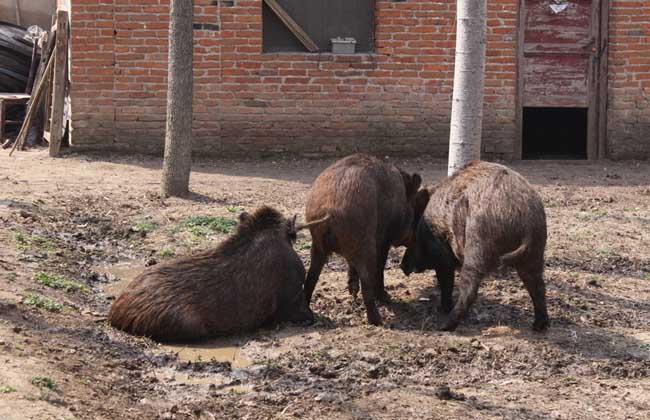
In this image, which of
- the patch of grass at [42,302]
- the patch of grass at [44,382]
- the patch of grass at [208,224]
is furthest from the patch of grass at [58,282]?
the patch of grass at [44,382]

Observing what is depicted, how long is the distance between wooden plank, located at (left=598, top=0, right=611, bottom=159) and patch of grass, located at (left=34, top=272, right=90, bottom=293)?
348 inches

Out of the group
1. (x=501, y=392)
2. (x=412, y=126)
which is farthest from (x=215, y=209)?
(x=501, y=392)

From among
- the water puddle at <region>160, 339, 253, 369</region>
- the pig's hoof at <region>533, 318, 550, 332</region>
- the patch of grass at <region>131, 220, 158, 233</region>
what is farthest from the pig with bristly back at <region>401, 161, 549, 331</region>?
the patch of grass at <region>131, 220, 158, 233</region>

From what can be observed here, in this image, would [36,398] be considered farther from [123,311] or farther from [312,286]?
[312,286]

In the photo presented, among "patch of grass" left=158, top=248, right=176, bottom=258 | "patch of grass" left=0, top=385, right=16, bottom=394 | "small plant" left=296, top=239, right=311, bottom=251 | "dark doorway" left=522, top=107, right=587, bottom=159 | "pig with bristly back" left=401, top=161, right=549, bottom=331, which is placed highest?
"dark doorway" left=522, top=107, right=587, bottom=159

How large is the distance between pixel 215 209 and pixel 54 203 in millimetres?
1647

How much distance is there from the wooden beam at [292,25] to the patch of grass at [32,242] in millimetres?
5849

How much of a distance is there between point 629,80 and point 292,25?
4.65m

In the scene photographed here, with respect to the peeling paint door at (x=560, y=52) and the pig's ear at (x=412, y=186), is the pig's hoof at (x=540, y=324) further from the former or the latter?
the peeling paint door at (x=560, y=52)

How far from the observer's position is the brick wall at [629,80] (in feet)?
46.7

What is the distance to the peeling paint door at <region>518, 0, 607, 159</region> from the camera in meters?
14.2

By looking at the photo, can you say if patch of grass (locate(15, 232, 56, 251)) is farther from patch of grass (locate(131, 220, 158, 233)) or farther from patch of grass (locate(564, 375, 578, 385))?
patch of grass (locate(564, 375, 578, 385))

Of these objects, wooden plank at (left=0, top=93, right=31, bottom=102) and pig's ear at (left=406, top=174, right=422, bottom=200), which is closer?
pig's ear at (left=406, top=174, right=422, bottom=200)

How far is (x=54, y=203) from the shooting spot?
10734mm
